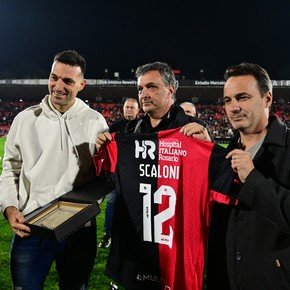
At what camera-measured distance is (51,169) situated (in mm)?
2502

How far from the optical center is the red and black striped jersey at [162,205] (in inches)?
90.4

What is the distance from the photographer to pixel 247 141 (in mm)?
2182

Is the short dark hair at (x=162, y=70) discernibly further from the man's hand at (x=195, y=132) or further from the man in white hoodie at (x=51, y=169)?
the man's hand at (x=195, y=132)

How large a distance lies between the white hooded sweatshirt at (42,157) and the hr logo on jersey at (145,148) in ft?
1.32

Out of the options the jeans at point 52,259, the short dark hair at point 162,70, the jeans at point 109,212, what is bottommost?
the jeans at point 109,212

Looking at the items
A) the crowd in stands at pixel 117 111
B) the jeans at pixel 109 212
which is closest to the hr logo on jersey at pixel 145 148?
the jeans at pixel 109 212

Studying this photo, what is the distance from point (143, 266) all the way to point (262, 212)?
1.02m

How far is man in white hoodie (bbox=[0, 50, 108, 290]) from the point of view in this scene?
2.41m

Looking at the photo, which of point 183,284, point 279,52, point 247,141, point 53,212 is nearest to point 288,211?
point 247,141

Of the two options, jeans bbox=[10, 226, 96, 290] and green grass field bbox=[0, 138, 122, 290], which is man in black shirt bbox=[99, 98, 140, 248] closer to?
green grass field bbox=[0, 138, 122, 290]

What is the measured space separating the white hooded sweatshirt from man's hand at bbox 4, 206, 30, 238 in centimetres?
6

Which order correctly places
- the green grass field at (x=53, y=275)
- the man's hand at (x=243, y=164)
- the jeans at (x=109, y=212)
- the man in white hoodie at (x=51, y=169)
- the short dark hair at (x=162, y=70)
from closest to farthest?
the man's hand at (x=243, y=164) → the man in white hoodie at (x=51, y=169) → the short dark hair at (x=162, y=70) → the green grass field at (x=53, y=275) → the jeans at (x=109, y=212)

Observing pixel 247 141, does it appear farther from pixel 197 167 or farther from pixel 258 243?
pixel 258 243

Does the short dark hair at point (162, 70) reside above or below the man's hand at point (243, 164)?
above
